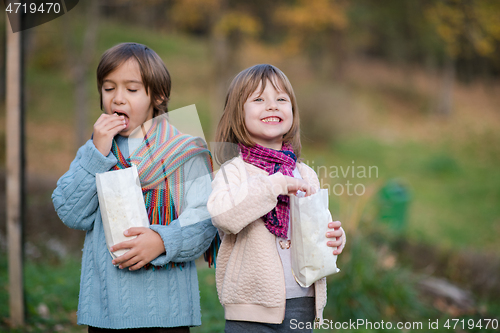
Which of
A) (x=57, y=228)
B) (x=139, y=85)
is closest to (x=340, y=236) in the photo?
(x=139, y=85)

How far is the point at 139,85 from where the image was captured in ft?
6.26

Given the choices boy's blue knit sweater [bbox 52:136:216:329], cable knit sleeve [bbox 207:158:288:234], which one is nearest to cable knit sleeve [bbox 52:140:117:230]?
boy's blue knit sweater [bbox 52:136:216:329]

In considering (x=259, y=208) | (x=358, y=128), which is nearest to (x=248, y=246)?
(x=259, y=208)

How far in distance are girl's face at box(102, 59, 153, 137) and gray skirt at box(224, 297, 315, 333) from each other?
0.95m

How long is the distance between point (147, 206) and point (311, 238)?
0.69 m

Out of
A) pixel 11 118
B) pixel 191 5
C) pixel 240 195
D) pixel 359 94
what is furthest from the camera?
pixel 359 94

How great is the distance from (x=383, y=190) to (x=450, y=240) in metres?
1.44

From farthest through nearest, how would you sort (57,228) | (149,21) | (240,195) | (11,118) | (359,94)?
(149,21), (359,94), (57,228), (11,118), (240,195)

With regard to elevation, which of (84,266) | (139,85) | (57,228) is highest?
(139,85)

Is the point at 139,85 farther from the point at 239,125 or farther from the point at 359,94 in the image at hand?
the point at 359,94

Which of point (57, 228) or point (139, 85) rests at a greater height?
point (139, 85)

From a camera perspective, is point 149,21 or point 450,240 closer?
point 450,240

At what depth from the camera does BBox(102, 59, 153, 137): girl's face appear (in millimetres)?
1885

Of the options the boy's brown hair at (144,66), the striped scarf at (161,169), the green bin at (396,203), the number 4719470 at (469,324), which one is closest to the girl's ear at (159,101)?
the boy's brown hair at (144,66)
